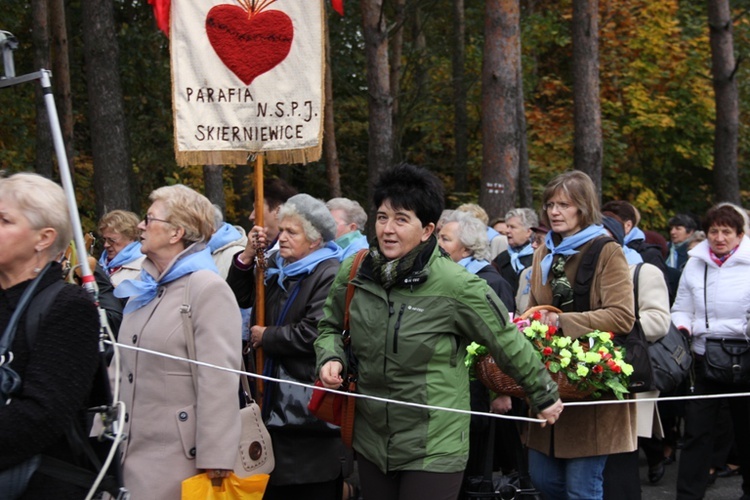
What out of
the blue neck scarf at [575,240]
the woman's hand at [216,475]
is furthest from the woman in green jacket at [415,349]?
the blue neck scarf at [575,240]

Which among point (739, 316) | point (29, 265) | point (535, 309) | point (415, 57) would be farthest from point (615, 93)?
point (29, 265)

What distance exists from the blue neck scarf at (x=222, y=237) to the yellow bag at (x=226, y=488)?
10.3ft

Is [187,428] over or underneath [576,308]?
underneath

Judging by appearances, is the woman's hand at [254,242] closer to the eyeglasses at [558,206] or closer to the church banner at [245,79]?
the church banner at [245,79]

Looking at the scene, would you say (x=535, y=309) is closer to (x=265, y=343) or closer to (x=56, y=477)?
(x=265, y=343)

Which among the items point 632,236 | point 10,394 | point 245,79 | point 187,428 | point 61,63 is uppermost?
point 61,63

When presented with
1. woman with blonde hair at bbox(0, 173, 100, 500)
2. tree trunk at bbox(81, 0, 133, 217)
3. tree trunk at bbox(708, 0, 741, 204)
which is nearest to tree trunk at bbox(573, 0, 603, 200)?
tree trunk at bbox(708, 0, 741, 204)

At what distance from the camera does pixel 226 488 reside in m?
4.42

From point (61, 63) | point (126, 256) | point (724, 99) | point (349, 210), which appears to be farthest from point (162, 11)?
point (61, 63)

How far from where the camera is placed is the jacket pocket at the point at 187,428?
4355 millimetres

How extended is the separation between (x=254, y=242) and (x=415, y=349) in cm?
192

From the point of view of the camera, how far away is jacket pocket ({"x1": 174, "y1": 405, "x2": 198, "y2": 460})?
14.3 feet

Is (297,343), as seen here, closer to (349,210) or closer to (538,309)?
(538,309)

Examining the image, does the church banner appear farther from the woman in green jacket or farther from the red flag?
the woman in green jacket
